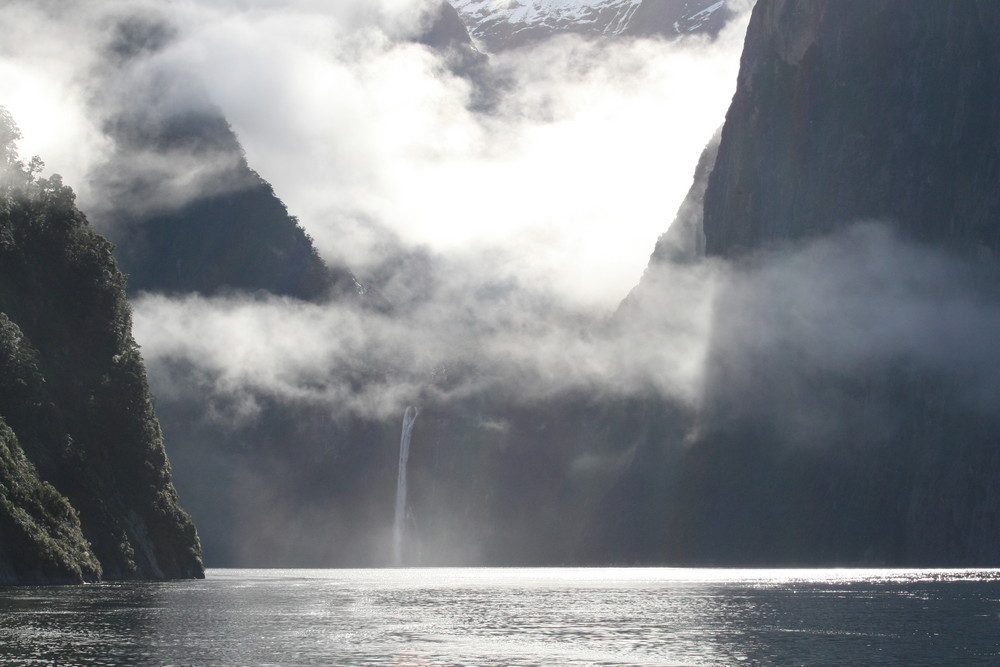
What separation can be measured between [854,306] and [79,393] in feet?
344

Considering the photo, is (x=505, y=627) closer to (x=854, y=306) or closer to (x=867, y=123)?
(x=854, y=306)

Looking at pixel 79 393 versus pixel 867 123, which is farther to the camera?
pixel 867 123

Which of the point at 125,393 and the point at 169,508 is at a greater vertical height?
the point at 125,393

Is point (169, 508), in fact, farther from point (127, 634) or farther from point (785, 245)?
point (785, 245)

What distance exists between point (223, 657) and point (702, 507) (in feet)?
481

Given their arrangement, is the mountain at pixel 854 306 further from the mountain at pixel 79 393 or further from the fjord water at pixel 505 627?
the mountain at pixel 79 393

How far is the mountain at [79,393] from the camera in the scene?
9931 cm

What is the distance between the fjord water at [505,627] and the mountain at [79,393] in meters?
12.2

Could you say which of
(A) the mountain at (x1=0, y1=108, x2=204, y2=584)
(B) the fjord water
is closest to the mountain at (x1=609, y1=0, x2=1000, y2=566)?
(B) the fjord water

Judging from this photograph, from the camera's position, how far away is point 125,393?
11556 cm

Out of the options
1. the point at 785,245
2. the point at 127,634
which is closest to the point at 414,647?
the point at 127,634

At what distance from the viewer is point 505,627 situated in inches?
2446

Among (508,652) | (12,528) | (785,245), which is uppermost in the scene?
(785,245)

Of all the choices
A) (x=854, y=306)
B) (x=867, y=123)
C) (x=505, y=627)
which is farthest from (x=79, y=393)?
(x=867, y=123)
